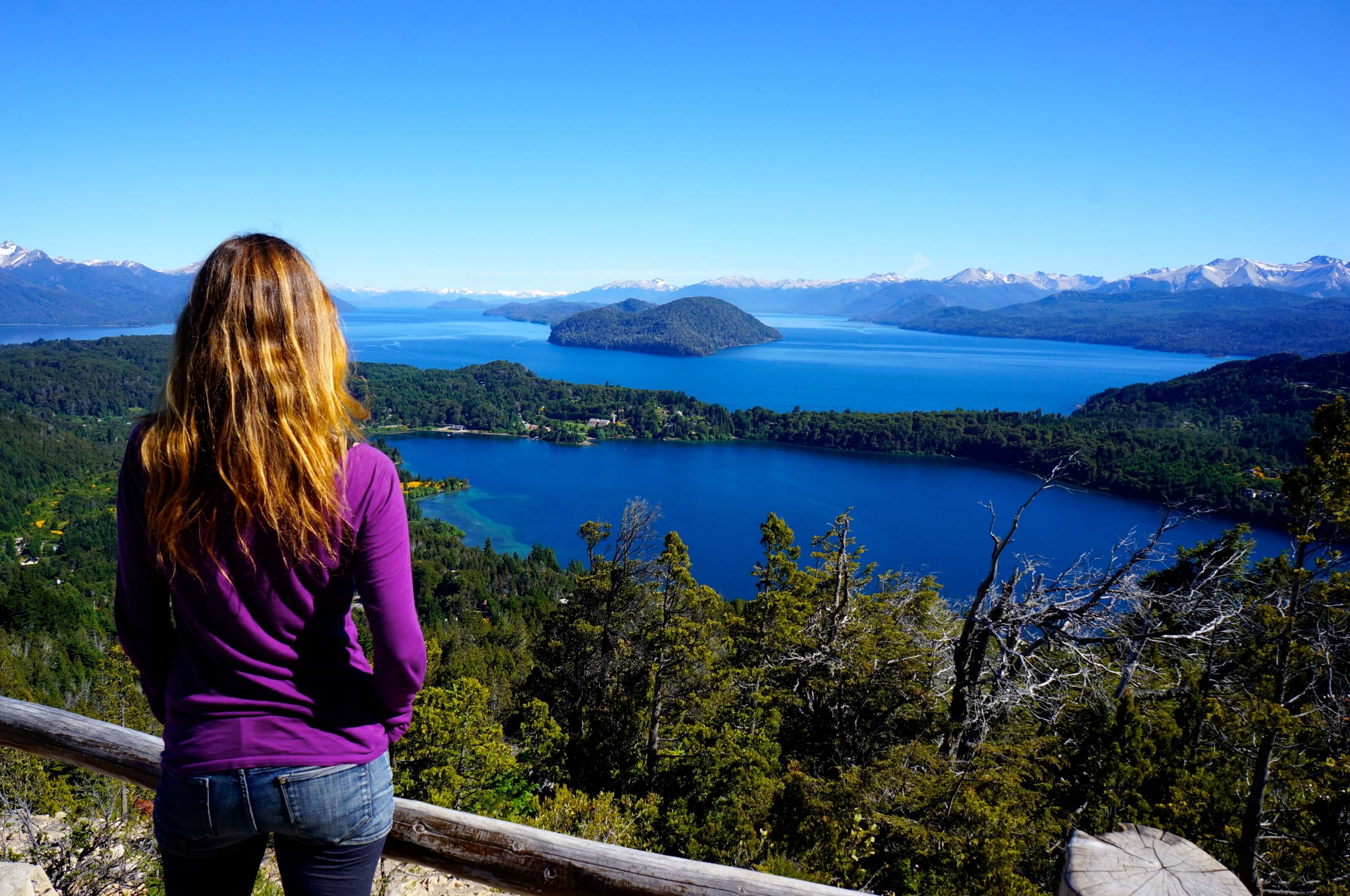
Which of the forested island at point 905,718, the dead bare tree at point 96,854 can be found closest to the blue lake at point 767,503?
the forested island at point 905,718

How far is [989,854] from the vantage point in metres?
4.02

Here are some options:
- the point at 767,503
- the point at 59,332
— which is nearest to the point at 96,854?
the point at 767,503

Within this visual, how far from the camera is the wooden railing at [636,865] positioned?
3.74ft

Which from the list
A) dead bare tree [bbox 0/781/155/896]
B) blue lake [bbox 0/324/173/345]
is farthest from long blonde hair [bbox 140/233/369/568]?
blue lake [bbox 0/324/173/345]

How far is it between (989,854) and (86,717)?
4.21 m

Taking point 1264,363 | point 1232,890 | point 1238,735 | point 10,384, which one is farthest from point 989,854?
point 10,384

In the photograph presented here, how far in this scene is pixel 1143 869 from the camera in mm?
1150

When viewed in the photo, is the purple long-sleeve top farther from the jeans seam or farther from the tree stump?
the tree stump

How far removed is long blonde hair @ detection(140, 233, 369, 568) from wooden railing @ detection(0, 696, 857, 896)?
31.8 inches

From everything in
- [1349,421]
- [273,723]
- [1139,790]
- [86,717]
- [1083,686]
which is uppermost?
[1349,421]

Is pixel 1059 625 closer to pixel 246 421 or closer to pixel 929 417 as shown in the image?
pixel 246 421

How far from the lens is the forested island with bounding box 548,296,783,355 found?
6260 inches

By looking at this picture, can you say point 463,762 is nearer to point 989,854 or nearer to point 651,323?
point 989,854

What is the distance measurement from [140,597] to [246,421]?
0.38m
